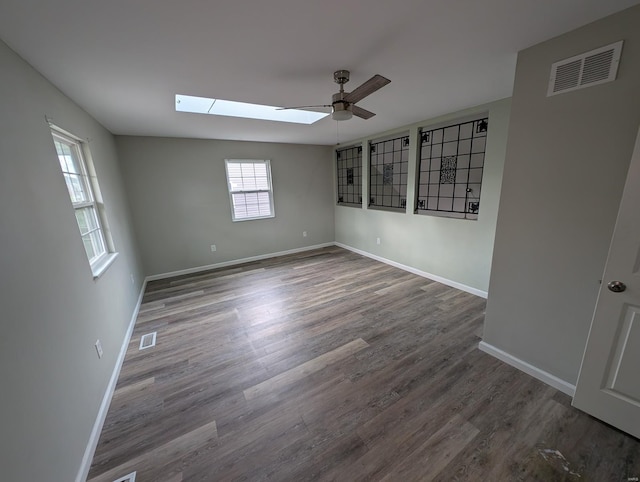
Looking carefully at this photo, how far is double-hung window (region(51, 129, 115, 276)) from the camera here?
2068 millimetres

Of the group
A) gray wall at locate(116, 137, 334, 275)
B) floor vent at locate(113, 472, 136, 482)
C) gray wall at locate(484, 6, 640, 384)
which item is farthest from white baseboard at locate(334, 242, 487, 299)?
floor vent at locate(113, 472, 136, 482)

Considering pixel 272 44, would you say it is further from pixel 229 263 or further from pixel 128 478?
pixel 229 263

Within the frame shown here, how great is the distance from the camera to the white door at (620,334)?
4.36 ft

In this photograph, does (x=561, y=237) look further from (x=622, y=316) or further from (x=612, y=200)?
(x=622, y=316)

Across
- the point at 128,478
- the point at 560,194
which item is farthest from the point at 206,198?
the point at 560,194

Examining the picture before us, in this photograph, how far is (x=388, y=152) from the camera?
429 centimetres

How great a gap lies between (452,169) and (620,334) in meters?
2.46

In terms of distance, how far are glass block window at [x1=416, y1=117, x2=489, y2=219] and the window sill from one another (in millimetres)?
4046

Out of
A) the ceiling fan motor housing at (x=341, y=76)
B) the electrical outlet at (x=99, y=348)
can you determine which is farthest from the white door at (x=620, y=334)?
the electrical outlet at (x=99, y=348)

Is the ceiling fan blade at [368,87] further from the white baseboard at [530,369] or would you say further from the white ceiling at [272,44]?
the white baseboard at [530,369]

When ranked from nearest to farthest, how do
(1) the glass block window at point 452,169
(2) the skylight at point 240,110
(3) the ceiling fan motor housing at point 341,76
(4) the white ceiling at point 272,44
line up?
(4) the white ceiling at point 272,44, (3) the ceiling fan motor housing at point 341,76, (2) the skylight at point 240,110, (1) the glass block window at point 452,169

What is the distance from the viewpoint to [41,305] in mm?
1264

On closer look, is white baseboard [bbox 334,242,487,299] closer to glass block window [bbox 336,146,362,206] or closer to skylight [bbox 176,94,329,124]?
glass block window [bbox 336,146,362,206]

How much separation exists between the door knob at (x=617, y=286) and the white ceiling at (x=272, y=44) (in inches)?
58.8
